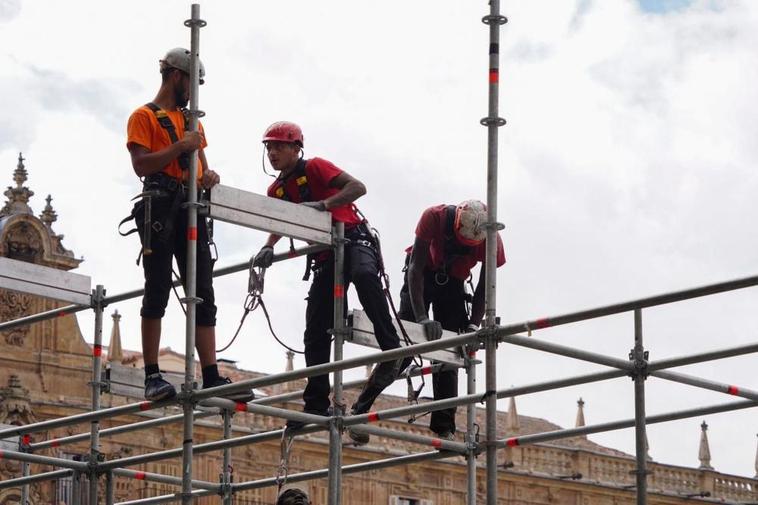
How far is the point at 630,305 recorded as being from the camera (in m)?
Result: 12.3

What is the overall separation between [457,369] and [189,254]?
8.57 feet

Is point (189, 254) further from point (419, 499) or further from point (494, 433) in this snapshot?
point (419, 499)

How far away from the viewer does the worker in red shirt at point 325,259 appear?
1378 cm

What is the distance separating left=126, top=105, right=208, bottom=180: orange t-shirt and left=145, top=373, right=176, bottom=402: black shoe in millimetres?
1286

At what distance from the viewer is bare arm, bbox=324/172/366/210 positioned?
45.4ft

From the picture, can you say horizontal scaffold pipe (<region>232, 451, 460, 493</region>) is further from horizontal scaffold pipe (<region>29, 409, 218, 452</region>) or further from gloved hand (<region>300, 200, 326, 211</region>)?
gloved hand (<region>300, 200, 326, 211</region>)

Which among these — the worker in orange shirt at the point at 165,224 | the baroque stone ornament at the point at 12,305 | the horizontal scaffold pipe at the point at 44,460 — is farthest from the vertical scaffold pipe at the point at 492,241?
the baroque stone ornament at the point at 12,305

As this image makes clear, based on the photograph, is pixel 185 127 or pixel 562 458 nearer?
pixel 185 127

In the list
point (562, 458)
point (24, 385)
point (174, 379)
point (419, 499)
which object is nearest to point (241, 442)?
point (174, 379)

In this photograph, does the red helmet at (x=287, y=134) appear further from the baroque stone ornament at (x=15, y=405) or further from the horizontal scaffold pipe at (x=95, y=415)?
the baroque stone ornament at (x=15, y=405)

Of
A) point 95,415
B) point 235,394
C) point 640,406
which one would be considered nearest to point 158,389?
point 235,394

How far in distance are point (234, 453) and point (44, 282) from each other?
2397 centimetres

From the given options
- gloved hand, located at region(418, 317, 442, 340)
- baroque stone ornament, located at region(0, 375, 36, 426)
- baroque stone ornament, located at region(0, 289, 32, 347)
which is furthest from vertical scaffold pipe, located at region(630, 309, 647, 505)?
baroque stone ornament, located at region(0, 289, 32, 347)

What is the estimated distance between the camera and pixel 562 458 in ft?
150
